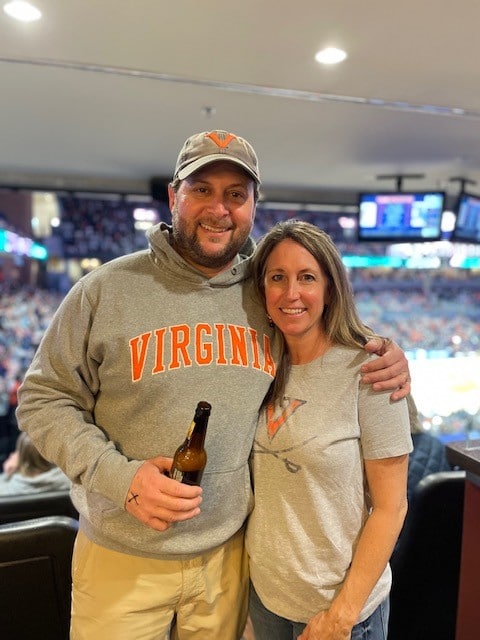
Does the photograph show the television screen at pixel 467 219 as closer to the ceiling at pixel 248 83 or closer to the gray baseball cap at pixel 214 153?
the ceiling at pixel 248 83

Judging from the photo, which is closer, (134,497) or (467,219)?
(134,497)

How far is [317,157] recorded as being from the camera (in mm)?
3881

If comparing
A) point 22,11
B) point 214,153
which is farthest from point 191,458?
point 22,11

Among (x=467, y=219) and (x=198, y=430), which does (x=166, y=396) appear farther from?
(x=467, y=219)

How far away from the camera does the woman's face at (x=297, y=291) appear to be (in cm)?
124

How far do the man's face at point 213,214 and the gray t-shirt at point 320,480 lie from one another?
1.33 feet

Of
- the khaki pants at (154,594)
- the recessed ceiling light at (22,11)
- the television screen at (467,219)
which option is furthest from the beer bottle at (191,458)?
the television screen at (467,219)

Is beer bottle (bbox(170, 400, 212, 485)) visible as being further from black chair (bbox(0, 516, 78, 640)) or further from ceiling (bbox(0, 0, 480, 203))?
ceiling (bbox(0, 0, 480, 203))

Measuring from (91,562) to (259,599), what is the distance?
1.45 ft

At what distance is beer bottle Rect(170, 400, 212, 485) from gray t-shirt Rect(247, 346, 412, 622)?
0.60ft

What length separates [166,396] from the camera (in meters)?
1.23

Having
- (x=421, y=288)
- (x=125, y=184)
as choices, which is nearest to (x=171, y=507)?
(x=125, y=184)

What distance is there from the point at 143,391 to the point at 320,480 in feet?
1.55

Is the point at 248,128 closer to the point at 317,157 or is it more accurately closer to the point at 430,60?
the point at 317,157
